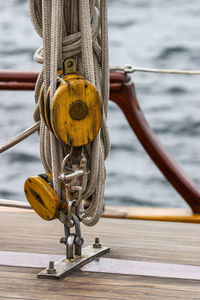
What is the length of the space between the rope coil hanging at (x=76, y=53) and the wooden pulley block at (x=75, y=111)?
48 millimetres

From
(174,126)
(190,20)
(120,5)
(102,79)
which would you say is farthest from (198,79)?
(102,79)

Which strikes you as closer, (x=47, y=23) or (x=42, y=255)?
(x=47, y=23)

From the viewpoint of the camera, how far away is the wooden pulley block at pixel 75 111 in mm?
1743

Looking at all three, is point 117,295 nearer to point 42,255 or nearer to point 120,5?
point 42,255

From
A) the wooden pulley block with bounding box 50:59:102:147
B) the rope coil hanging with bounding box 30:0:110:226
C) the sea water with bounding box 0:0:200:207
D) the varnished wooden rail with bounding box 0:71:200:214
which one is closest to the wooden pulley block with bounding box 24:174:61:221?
the rope coil hanging with bounding box 30:0:110:226

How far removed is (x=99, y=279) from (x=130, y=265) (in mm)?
138

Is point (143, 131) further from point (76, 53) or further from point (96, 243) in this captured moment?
point (76, 53)

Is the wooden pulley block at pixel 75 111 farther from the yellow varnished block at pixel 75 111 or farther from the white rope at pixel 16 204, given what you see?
the white rope at pixel 16 204

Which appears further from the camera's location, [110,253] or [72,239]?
[110,253]

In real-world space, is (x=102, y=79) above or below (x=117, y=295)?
above

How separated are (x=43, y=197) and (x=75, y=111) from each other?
25 centimetres

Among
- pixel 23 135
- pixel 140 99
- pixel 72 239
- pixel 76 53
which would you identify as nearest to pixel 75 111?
pixel 76 53

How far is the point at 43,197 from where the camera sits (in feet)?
6.08

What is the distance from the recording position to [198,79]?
10031 mm
